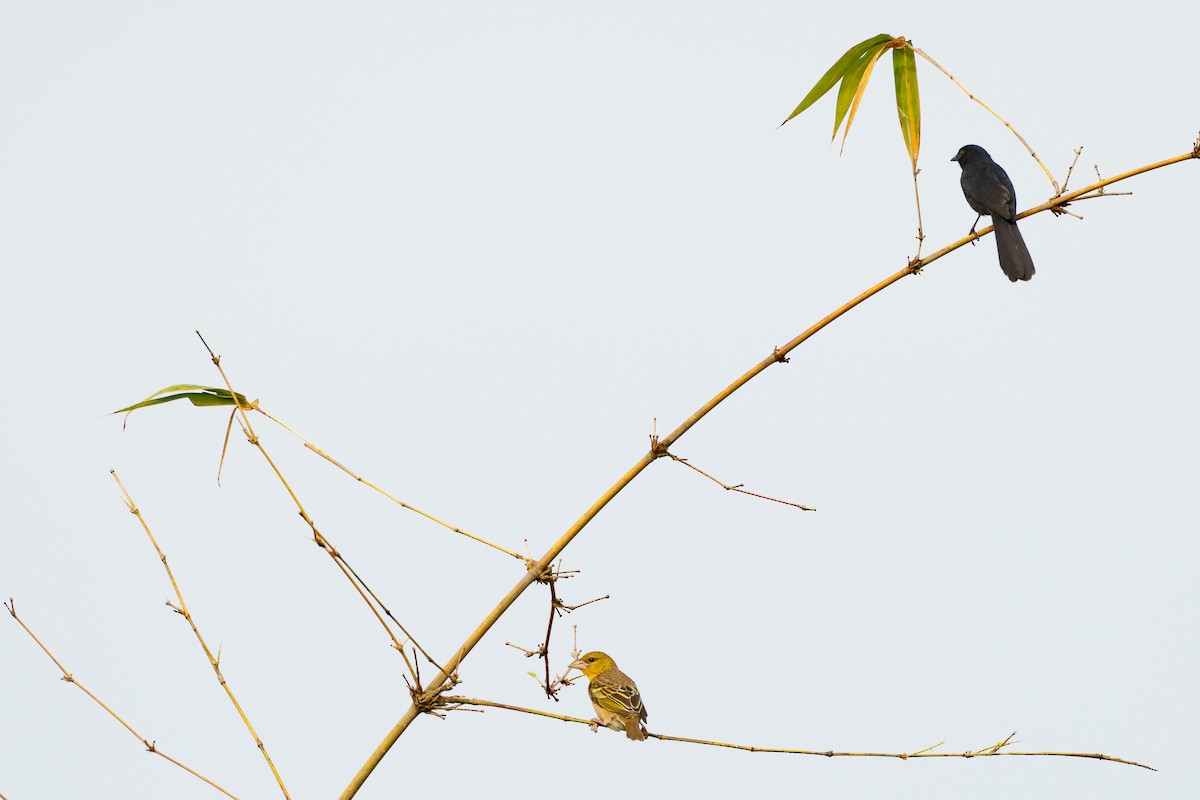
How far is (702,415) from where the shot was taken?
2.00 m

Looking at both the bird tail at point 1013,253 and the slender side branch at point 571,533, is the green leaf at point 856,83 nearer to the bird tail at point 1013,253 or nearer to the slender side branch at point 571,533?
the slender side branch at point 571,533

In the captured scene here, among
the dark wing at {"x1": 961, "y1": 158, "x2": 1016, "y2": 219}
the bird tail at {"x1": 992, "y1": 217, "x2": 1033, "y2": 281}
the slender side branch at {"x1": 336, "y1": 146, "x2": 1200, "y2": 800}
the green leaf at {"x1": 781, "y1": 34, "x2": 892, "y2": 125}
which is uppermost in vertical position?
the dark wing at {"x1": 961, "y1": 158, "x2": 1016, "y2": 219}

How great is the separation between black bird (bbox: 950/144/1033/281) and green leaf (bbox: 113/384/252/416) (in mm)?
3847

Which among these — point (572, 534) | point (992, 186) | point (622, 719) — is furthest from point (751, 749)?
point (992, 186)

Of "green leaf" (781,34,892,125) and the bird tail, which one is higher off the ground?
the bird tail

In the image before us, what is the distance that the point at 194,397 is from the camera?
211 cm

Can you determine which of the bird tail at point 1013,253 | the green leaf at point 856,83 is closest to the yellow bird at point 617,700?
the bird tail at point 1013,253

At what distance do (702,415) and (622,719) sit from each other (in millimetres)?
3339

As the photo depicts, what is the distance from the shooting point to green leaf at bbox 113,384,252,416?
6.69 feet

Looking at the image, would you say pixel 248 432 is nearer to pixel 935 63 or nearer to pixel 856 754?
pixel 856 754

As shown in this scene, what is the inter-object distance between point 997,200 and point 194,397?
539cm

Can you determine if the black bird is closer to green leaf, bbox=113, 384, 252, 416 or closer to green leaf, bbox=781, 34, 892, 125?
green leaf, bbox=781, 34, 892, 125

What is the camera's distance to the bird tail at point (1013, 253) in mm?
5246

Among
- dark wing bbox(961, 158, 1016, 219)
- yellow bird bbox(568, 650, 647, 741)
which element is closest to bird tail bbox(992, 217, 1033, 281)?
dark wing bbox(961, 158, 1016, 219)
